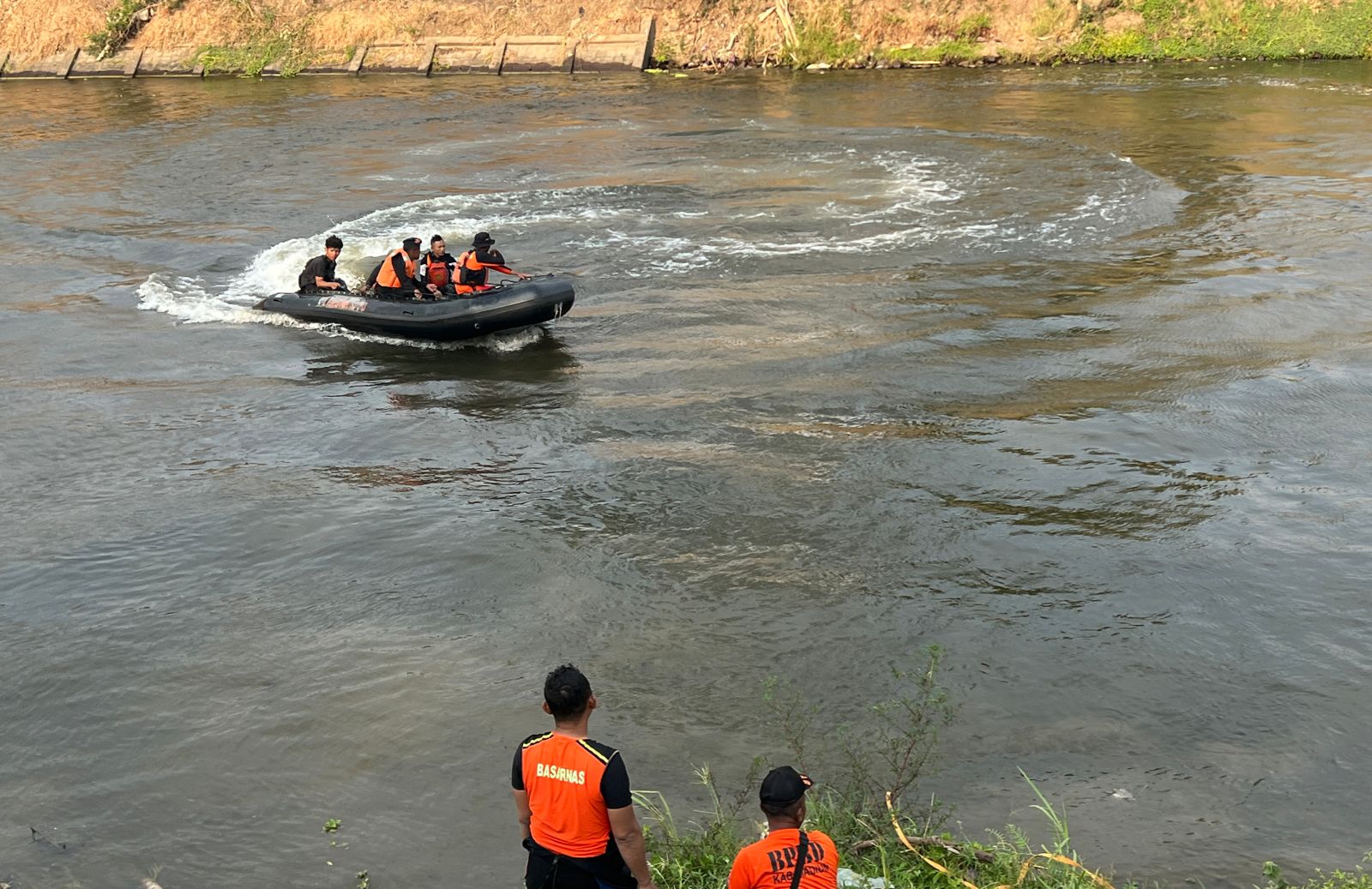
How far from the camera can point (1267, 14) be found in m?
33.2

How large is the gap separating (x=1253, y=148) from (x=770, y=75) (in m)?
14.7

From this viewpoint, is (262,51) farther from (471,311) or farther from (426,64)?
(471,311)

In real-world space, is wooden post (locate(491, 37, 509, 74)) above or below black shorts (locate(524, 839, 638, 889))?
above

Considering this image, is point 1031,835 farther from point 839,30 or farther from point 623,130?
point 839,30

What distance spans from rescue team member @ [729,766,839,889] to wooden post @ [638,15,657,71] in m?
33.5

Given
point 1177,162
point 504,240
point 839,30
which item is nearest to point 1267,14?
point 839,30

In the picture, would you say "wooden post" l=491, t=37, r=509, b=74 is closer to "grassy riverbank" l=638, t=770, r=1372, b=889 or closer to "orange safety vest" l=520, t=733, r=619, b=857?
"grassy riverbank" l=638, t=770, r=1372, b=889

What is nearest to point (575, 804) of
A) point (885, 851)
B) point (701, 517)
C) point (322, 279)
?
point (885, 851)

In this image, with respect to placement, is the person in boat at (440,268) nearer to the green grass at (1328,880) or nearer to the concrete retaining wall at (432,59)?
the green grass at (1328,880)

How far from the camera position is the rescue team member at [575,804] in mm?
4688

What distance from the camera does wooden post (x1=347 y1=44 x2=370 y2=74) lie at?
37.5m

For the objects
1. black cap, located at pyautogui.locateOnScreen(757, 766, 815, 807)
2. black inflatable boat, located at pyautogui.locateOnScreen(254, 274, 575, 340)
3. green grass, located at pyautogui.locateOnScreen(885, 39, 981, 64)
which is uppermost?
green grass, located at pyautogui.locateOnScreen(885, 39, 981, 64)

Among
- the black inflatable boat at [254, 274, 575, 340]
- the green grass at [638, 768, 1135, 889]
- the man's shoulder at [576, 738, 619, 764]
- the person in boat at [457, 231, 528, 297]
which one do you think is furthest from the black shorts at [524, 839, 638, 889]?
the person in boat at [457, 231, 528, 297]

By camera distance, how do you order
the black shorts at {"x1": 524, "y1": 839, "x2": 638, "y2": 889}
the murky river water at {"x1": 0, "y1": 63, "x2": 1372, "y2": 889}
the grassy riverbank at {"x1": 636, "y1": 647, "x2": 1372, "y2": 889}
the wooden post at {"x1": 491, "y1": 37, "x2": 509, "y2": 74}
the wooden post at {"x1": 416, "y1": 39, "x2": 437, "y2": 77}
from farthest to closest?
1. the wooden post at {"x1": 416, "y1": 39, "x2": 437, "y2": 77}
2. the wooden post at {"x1": 491, "y1": 37, "x2": 509, "y2": 74}
3. the murky river water at {"x1": 0, "y1": 63, "x2": 1372, "y2": 889}
4. the grassy riverbank at {"x1": 636, "y1": 647, "x2": 1372, "y2": 889}
5. the black shorts at {"x1": 524, "y1": 839, "x2": 638, "y2": 889}
